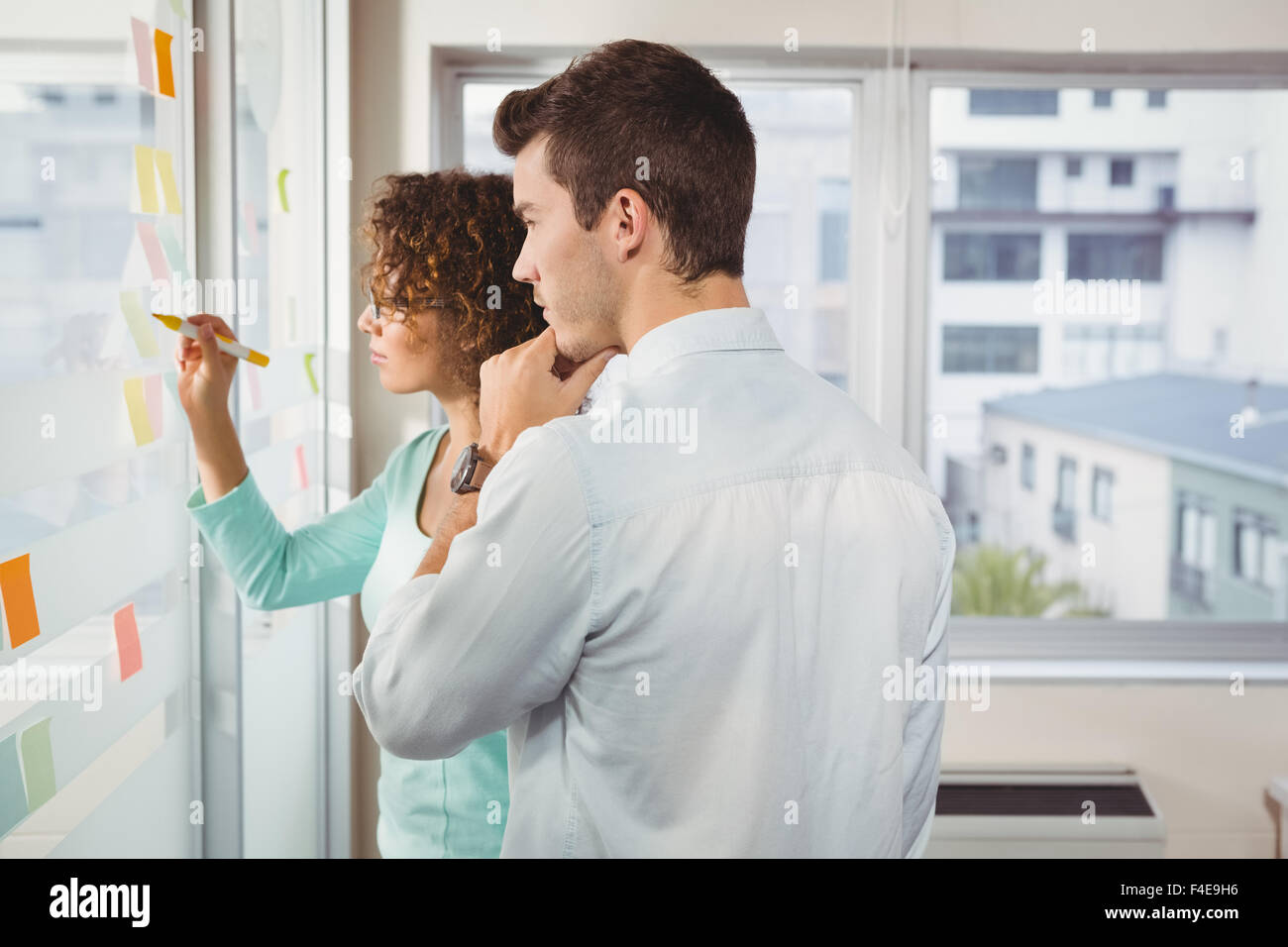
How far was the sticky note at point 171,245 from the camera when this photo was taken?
113cm

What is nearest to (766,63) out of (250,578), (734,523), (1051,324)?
(1051,324)

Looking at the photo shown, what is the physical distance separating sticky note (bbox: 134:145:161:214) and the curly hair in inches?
9.5

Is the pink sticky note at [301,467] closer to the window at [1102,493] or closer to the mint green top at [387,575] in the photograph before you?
the mint green top at [387,575]

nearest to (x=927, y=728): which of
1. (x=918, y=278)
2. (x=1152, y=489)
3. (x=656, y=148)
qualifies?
(x=656, y=148)

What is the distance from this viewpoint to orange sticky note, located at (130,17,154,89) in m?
1.05

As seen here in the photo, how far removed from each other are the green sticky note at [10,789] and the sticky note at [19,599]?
0.09 metres

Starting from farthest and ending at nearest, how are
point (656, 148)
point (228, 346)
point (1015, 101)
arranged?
point (1015, 101)
point (228, 346)
point (656, 148)

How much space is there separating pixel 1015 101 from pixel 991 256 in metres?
0.30

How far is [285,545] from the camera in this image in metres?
1.23

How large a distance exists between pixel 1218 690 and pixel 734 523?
1737 mm

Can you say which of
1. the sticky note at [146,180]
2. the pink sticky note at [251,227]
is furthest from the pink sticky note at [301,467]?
the sticky note at [146,180]

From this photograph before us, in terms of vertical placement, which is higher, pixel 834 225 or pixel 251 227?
pixel 834 225

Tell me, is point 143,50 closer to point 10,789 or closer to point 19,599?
point 19,599
